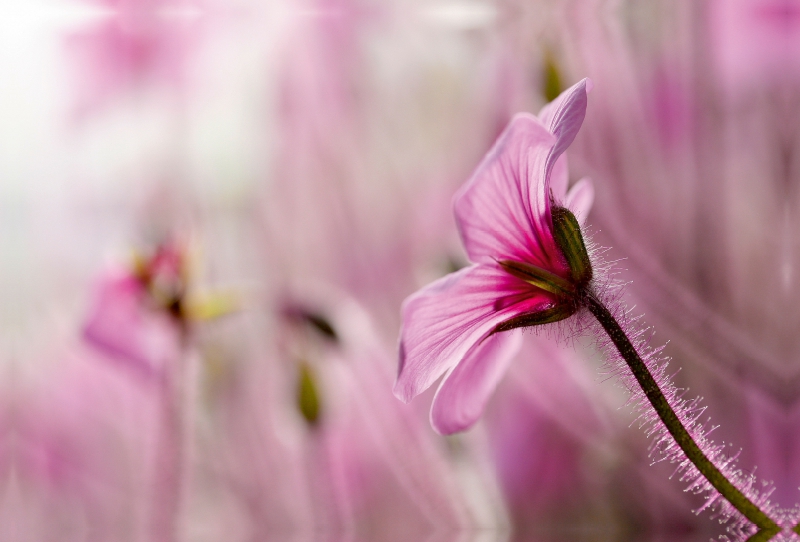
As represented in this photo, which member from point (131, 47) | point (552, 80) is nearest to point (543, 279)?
point (552, 80)

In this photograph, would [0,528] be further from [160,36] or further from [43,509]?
[160,36]

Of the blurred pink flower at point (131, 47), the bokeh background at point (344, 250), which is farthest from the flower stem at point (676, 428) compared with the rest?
the blurred pink flower at point (131, 47)

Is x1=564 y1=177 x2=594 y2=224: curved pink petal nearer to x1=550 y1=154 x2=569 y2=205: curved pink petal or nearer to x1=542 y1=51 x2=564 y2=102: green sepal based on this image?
x1=550 y1=154 x2=569 y2=205: curved pink petal

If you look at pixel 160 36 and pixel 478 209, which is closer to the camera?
pixel 478 209

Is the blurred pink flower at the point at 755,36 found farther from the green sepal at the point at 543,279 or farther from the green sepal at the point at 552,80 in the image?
the green sepal at the point at 543,279

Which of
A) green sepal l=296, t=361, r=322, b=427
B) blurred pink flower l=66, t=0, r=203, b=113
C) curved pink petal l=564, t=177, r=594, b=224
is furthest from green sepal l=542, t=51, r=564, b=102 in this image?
blurred pink flower l=66, t=0, r=203, b=113

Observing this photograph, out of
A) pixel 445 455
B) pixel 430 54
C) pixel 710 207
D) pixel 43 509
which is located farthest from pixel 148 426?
pixel 710 207
